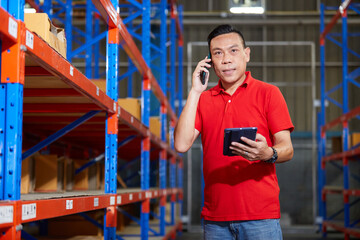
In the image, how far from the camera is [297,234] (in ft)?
44.3

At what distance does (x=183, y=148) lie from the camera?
275cm

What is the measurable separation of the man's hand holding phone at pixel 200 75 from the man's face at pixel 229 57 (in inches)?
2.0

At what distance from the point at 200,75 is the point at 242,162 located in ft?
1.78

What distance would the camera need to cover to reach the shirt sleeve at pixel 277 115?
2514mm

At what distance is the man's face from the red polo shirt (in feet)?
0.25

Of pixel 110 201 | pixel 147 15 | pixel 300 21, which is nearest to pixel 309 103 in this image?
pixel 300 21

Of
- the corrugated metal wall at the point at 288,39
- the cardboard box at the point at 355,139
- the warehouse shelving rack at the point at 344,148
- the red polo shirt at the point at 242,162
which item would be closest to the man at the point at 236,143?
the red polo shirt at the point at 242,162

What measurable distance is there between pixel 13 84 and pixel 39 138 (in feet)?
15.2

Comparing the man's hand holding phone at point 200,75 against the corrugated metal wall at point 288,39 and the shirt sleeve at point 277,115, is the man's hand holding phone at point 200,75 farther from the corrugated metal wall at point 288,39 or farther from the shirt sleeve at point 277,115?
the corrugated metal wall at point 288,39

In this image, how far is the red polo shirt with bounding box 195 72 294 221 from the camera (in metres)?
2.49

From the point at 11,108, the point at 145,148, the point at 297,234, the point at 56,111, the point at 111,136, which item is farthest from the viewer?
the point at 297,234

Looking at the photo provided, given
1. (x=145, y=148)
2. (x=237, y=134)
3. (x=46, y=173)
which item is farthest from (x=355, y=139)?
(x=237, y=134)

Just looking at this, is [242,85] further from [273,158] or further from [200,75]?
[273,158]

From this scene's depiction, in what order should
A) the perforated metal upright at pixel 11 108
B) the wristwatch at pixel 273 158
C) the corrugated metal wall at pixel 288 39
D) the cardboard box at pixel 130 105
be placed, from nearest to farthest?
the perforated metal upright at pixel 11 108 < the wristwatch at pixel 273 158 < the cardboard box at pixel 130 105 < the corrugated metal wall at pixel 288 39
